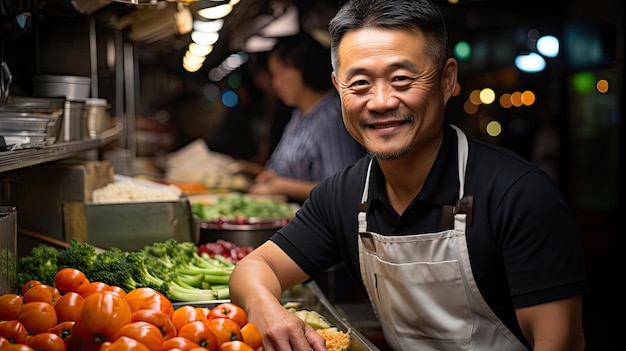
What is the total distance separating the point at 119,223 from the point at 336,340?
64.5 inches

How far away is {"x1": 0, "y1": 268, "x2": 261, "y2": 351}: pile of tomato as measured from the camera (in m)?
1.74

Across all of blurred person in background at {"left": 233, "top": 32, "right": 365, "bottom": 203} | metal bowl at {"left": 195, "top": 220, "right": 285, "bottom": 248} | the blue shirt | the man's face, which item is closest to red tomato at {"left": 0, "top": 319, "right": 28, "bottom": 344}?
the man's face

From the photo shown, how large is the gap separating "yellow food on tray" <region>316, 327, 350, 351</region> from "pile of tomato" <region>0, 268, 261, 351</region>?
499mm

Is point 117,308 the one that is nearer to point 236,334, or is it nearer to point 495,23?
point 236,334

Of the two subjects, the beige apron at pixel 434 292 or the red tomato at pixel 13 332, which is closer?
the red tomato at pixel 13 332

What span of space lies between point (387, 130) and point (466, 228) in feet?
1.34

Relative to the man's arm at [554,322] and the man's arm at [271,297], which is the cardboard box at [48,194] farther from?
the man's arm at [554,322]

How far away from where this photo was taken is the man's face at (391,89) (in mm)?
2344

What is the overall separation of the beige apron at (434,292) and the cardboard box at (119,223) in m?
1.50

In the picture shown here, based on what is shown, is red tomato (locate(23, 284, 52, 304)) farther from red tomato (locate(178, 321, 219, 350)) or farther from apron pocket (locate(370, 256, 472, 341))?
apron pocket (locate(370, 256, 472, 341))

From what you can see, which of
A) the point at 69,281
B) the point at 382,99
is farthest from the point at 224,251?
the point at 382,99

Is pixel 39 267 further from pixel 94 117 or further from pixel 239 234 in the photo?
pixel 94 117

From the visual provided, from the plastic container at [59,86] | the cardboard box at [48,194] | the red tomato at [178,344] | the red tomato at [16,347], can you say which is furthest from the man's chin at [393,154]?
the plastic container at [59,86]

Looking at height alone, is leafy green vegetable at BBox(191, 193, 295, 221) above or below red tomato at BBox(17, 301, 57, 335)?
below
